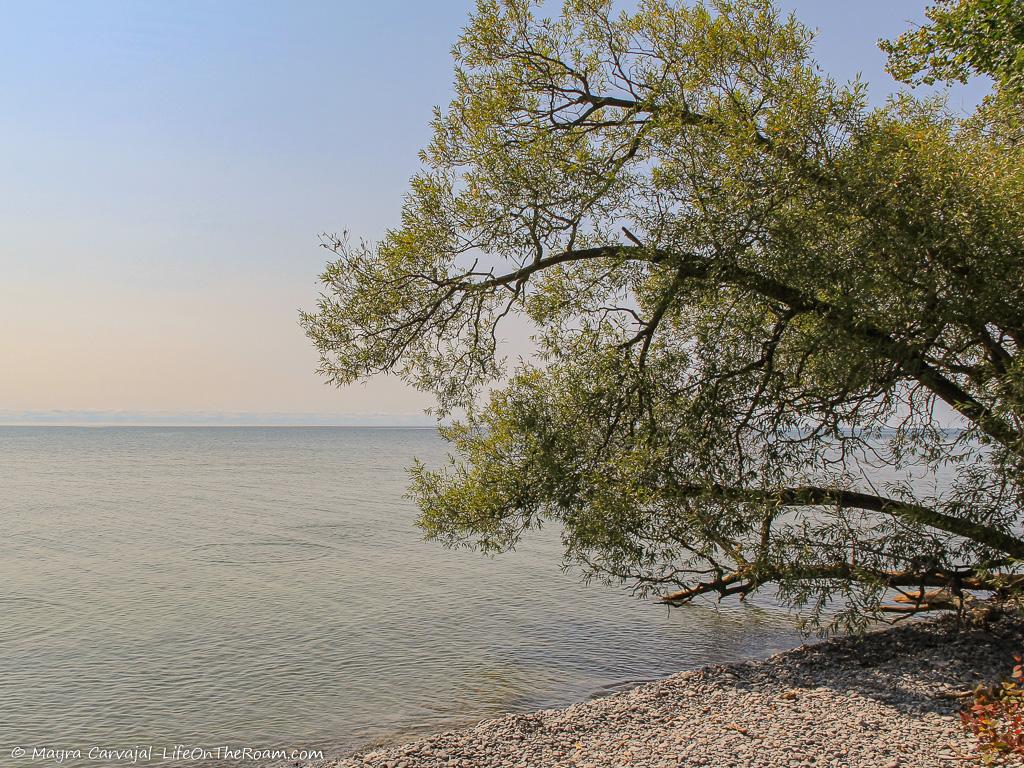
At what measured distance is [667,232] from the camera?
10914 millimetres

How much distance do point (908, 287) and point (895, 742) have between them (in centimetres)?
562

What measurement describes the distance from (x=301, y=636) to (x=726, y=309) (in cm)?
1271

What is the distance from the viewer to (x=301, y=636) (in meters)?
18.0

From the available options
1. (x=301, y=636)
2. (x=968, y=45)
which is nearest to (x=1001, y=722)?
(x=968, y=45)

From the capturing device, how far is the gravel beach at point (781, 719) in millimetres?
9164

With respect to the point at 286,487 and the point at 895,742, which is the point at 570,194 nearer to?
the point at 895,742

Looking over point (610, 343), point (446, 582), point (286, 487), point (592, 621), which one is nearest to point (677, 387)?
point (610, 343)

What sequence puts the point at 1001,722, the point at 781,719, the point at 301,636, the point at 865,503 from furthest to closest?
the point at 301,636 → the point at 865,503 → the point at 781,719 → the point at 1001,722

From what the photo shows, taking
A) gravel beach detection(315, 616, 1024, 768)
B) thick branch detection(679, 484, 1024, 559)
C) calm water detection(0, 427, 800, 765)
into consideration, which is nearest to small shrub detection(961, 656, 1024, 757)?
gravel beach detection(315, 616, 1024, 768)

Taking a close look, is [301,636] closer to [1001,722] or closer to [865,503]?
[865,503]

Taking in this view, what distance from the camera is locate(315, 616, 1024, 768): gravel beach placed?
9.16 metres

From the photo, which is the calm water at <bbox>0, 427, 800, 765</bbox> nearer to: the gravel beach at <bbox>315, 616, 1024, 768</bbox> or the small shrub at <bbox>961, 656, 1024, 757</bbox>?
the gravel beach at <bbox>315, 616, 1024, 768</bbox>

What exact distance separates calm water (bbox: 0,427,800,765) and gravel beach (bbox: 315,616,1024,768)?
157cm

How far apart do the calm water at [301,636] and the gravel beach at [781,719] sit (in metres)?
1.57
